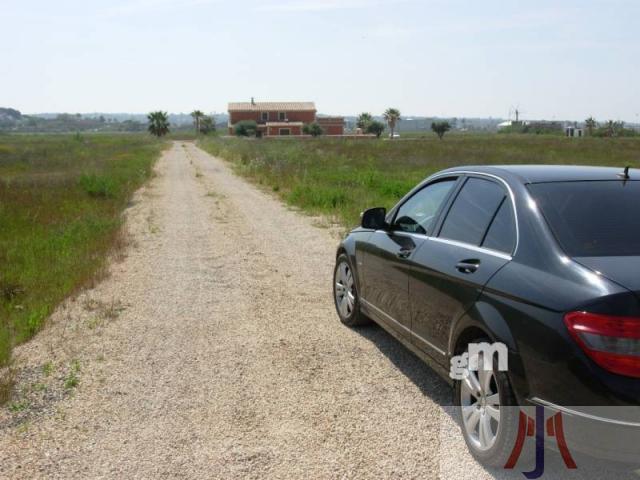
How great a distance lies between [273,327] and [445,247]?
265cm

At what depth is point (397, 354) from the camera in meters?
5.73

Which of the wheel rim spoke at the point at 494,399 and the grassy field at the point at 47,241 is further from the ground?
the wheel rim spoke at the point at 494,399

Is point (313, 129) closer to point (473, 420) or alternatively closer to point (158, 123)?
point (158, 123)

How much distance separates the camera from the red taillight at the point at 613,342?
2.89 meters

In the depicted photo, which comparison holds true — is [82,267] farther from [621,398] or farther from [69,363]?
[621,398]

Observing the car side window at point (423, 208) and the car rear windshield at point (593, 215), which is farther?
the car side window at point (423, 208)

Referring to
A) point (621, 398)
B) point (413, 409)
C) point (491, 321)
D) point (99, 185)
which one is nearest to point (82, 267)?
point (413, 409)

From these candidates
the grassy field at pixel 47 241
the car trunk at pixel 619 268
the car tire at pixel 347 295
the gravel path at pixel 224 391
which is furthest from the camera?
the grassy field at pixel 47 241

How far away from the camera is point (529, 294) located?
3303mm

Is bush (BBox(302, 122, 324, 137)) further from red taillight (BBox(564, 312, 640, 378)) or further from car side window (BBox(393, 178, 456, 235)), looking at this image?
red taillight (BBox(564, 312, 640, 378))

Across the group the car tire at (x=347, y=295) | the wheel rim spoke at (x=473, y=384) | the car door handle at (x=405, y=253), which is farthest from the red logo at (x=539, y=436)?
the car tire at (x=347, y=295)

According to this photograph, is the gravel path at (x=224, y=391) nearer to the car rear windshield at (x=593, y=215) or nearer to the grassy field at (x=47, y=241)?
the grassy field at (x=47, y=241)

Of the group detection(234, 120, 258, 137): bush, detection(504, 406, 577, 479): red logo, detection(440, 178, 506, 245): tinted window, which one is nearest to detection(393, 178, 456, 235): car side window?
detection(440, 178, 506, 245): tinted window

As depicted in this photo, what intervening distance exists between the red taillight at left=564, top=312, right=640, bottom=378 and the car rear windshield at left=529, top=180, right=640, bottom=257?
499 mm
